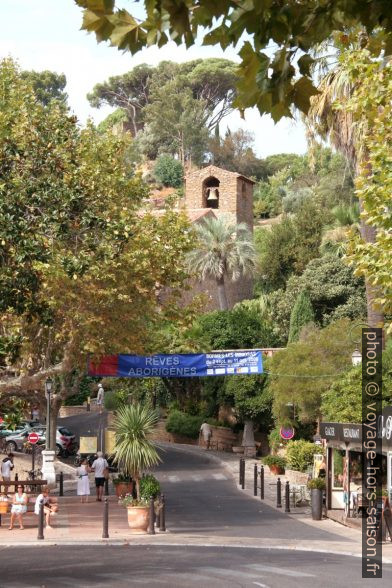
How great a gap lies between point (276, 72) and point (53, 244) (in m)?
→ 21.4

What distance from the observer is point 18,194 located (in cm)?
2289

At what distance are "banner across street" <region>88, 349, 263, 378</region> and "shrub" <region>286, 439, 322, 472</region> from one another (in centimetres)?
329

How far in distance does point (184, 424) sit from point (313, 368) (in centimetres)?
1700

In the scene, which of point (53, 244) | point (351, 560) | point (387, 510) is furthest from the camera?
point (53, 244)

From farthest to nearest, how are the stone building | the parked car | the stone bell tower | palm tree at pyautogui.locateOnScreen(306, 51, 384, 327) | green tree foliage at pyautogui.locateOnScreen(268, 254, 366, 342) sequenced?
1. the stone bell tower
2. the stone building
3. green tree foliage at pyautogui.locateOnScreen(268, 254, 366, 342)
4. the parked car
5. palm tree at pyautogui.locateOnScreen(306, 51, 384, 327)

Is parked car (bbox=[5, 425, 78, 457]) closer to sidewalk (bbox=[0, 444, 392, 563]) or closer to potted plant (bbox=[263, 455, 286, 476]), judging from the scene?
potted plant (bbox=[263, 455, 286, 476])

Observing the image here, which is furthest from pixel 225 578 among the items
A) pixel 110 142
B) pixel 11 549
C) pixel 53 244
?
pixel 110 142

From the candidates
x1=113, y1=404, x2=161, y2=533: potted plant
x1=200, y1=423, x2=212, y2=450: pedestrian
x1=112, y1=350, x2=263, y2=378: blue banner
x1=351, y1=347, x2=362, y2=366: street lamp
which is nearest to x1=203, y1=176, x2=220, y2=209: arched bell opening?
x1=200, y1=423, x2=212, y2=450: pedestrian

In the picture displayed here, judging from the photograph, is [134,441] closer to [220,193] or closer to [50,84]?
[220,193]

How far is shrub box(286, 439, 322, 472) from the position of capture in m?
38.9

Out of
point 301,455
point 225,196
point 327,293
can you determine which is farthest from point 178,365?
point 225,196

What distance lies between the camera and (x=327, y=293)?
5591 cm

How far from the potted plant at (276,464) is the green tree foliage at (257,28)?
116 ft

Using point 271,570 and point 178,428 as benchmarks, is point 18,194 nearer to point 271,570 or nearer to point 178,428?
point 271,570
